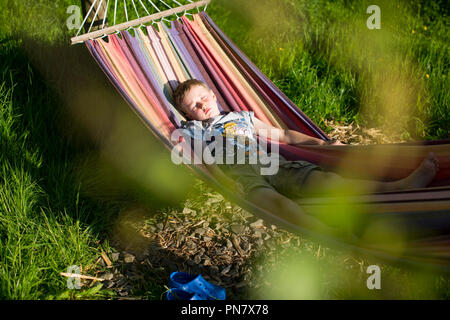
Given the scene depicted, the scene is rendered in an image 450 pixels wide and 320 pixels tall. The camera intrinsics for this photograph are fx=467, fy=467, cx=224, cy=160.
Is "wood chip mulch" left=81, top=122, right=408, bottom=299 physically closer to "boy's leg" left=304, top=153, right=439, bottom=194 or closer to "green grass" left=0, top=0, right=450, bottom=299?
"green grass" left=0, top=0, right=450, bottom=299

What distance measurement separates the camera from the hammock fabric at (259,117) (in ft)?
5.31

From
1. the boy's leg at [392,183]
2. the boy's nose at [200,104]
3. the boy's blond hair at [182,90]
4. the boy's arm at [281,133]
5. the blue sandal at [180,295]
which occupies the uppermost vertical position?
the boy's blond hair at [182,90]

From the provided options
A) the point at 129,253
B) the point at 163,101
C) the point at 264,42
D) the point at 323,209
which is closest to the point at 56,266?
the point at 129,253

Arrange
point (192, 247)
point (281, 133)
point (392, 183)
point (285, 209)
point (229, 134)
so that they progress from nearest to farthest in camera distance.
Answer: point (285, 209), point (392, 183), point (192, 247), point (229, 134), point (281, 133)

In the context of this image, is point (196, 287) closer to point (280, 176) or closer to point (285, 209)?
point (285, 209)

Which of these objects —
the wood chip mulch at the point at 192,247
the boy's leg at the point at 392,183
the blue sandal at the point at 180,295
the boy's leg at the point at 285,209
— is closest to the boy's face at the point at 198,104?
the wood chip mulch at the point at 192,247

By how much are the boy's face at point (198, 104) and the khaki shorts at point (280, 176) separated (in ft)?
1.31

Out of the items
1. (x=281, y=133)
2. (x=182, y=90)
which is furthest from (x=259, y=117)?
(x=182, y=90)

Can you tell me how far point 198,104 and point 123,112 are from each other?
47cm

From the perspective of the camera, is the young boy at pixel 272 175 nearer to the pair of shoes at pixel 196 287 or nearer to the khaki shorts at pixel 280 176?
the khaki shorts at pixel 280 176

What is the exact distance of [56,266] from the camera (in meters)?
1.95

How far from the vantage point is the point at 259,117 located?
2574 millimetres
